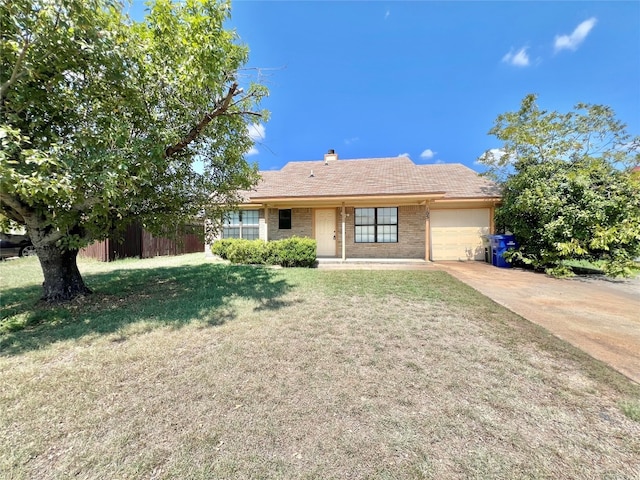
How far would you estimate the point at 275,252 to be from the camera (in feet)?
35.3

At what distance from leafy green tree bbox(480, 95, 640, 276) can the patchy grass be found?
19.7 feet

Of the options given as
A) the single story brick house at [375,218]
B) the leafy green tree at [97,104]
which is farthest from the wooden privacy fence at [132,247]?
the leafy green tree at [97,104]

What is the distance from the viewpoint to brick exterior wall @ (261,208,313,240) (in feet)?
42.2

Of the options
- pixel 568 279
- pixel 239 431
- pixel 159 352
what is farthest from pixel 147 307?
pixel 568 279

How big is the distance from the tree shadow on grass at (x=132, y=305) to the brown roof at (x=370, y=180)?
205 inches

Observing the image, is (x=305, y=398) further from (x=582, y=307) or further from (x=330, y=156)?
(x=330, y=156)

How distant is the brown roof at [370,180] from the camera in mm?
11500

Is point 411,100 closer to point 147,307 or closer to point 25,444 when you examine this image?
point 147,307

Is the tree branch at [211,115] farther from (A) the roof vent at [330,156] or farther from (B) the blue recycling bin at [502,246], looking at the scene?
(A) the roof vent at [330,156]

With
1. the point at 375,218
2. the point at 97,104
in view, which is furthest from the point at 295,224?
the point at 97,104

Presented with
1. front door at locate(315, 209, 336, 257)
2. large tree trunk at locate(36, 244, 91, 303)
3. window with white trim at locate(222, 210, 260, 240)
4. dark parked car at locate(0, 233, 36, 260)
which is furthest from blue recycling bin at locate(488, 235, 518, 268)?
dark parked car at locate(0, 233, 36, 260)

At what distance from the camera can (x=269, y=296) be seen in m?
6.05

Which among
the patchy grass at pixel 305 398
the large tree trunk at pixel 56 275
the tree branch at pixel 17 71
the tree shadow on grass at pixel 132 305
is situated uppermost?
the tree branch at pixel 17 71

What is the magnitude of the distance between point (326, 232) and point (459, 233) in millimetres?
6359
